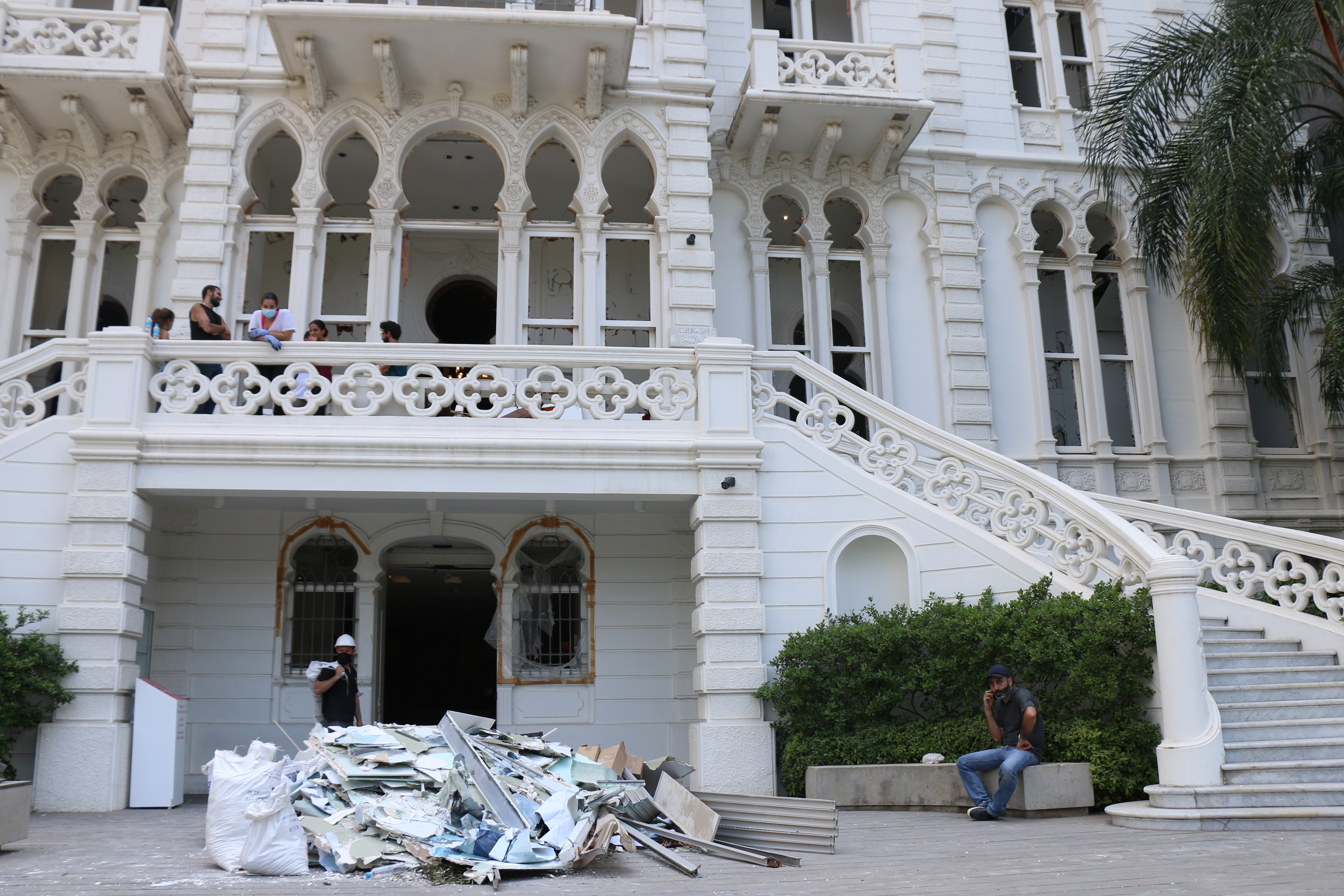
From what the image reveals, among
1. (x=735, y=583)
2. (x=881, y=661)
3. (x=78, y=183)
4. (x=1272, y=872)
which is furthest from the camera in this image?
(x=78, y=183)

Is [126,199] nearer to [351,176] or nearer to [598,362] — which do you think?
[351,176]

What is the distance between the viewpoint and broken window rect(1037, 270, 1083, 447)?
17.3 metres

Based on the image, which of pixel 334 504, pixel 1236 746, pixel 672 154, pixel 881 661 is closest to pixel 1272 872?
pixel 1236 746

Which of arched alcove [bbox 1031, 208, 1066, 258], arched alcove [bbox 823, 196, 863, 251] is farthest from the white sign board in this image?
arched alcove [bbox 1031, 208, 1066, 258]

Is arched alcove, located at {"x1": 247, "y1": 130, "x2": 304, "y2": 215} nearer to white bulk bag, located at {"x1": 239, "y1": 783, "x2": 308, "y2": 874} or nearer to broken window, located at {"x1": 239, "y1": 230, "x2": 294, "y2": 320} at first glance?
broken window, located at {"x1": 239, "y1": 230, "x2": 294, "y2": 320}

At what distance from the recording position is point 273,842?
677 cm

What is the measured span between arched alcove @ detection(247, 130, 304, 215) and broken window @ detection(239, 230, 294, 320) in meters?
0.48

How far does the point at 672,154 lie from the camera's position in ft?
50.6

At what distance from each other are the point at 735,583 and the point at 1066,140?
10911mm

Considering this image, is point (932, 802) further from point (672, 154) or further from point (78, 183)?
point (78, 183)

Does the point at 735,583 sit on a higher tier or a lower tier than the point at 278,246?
lower

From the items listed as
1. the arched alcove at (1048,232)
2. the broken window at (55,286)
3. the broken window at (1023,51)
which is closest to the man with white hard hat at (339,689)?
the broken window at (55,286)

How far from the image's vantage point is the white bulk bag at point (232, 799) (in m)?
6.89

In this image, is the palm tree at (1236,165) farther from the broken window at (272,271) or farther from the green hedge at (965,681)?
the broken window at (272,271)
